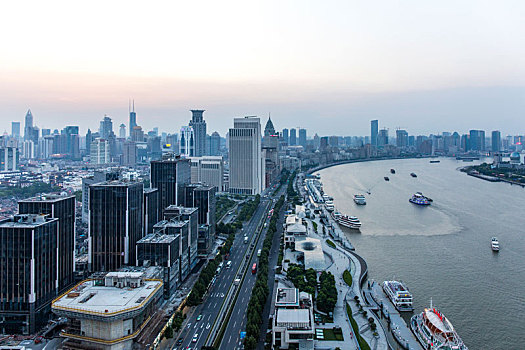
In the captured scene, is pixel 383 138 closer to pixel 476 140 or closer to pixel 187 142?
pixel 476 140

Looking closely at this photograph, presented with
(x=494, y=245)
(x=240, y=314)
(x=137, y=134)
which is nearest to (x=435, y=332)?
(x=240, y=314)

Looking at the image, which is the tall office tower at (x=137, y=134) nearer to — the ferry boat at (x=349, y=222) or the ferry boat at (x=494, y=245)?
the ferry boat at (x=349, y=222)

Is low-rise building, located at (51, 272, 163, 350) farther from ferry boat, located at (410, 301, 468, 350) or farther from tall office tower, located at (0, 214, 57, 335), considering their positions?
ferry boat, located at (410, 301, 468, 350)

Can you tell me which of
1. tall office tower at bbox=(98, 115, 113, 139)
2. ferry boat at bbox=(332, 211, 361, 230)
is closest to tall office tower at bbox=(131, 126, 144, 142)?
tall office tower at bbox=(98, 115, 113, 139)

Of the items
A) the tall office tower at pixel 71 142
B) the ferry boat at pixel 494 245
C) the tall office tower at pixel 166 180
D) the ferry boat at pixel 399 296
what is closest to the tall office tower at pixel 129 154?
the tall office tower at pixel 71 142

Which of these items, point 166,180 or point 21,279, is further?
point 166,180

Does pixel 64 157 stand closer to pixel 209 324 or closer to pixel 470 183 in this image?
pixel 470 183

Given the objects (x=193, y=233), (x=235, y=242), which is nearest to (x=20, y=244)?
(x=193, y=233)
